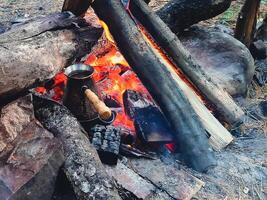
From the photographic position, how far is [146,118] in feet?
10.1

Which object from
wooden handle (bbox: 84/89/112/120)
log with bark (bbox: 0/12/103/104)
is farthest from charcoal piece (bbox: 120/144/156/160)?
log with bark (bbox: 0/12/103/104)

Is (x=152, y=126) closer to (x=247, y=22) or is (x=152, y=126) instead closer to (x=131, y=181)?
(x=131, y=181)

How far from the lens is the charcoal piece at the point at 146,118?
2.96 meters

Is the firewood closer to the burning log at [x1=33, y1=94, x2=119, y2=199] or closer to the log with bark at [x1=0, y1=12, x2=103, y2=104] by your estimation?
the log with bark at [x1=0, y1=12, x2=103, y2=104]

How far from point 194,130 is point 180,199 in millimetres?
639

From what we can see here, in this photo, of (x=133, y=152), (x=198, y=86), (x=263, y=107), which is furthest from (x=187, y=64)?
(x=133, y=152)

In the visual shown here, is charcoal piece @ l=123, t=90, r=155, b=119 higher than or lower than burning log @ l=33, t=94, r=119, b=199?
lower

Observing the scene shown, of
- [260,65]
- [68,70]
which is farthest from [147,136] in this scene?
[260,65]

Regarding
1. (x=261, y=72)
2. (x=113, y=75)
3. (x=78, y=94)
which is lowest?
(x=261, y=72)

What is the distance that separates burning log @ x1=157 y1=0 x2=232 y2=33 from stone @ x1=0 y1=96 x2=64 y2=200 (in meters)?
2.27

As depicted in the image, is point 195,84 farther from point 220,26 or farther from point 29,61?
point 220,26

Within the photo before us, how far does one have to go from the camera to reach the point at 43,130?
2518 mm

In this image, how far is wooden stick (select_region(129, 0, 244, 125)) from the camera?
3.41m

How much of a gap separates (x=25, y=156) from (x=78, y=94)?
2.44 feet
